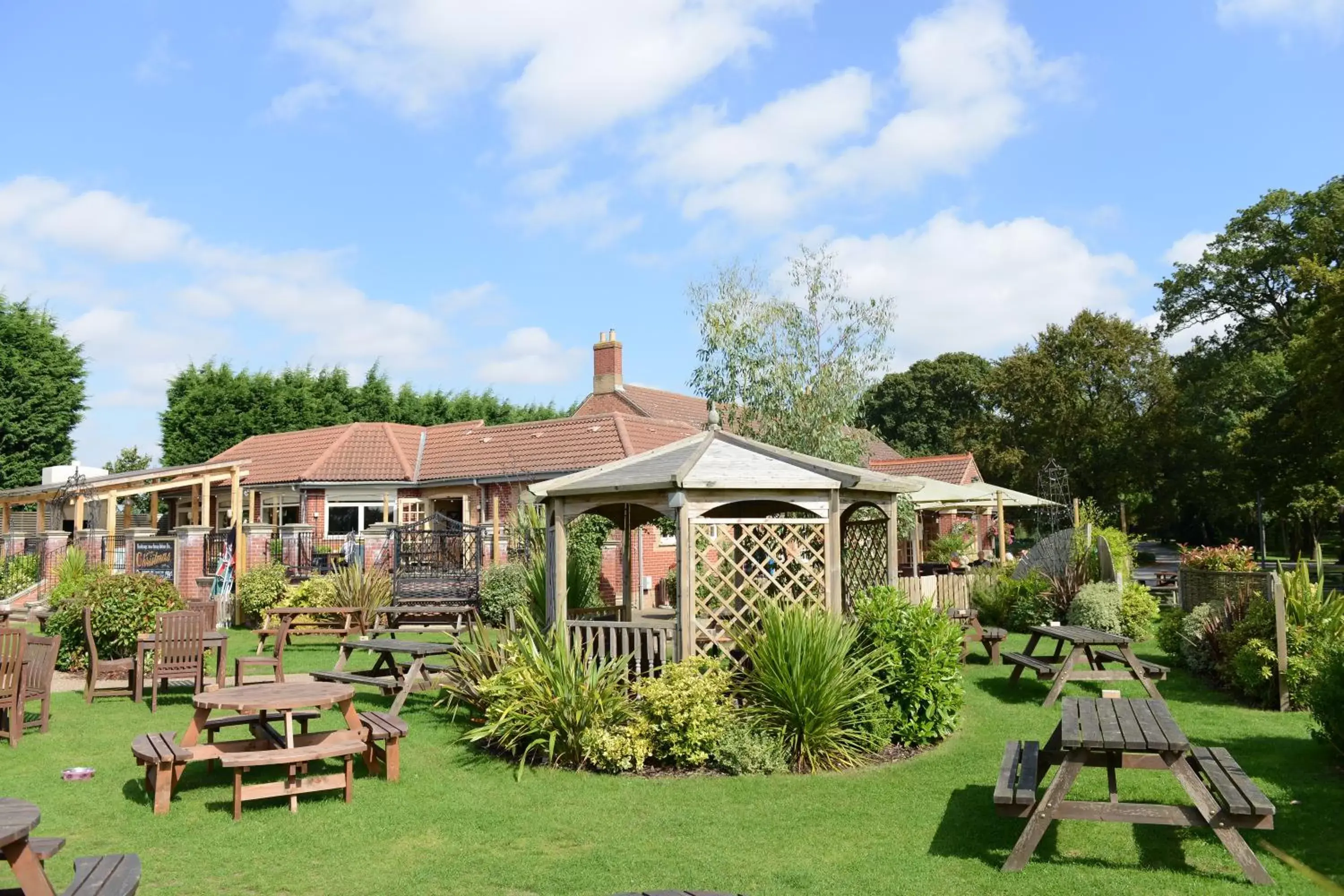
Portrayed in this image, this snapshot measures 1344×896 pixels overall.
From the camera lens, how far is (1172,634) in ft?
45.6

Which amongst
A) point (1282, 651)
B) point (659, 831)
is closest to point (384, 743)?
point (659, 831)

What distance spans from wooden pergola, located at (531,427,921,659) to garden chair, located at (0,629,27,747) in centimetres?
505

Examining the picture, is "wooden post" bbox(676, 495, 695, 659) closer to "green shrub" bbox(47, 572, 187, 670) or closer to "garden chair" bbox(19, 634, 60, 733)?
"garden chair" bbox(19, 634, 60, 733)

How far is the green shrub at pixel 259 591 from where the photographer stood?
21297 mm

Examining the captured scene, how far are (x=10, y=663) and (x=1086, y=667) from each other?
11.7 meters

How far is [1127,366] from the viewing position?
42.0 m

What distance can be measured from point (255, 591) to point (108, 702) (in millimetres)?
9584

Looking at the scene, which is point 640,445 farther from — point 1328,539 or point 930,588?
point 1328,539

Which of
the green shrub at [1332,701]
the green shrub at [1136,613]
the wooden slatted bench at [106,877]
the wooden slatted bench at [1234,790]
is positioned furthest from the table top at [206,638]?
the green shrub at [1136,613]

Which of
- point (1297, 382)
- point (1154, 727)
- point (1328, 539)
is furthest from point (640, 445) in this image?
point (1328, 539)

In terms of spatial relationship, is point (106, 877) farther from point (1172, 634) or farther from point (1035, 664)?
point (1172, 634)

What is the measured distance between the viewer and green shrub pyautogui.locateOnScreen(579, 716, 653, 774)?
8750mm

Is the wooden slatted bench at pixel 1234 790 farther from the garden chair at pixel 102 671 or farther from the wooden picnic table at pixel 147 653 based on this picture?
the garden chair at pixel 102 671

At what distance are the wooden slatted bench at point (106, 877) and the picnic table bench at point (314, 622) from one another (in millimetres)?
11713
